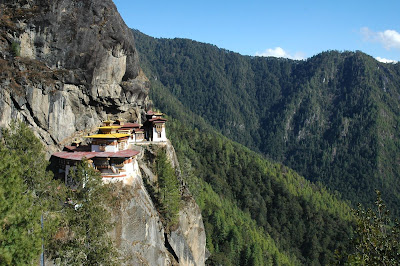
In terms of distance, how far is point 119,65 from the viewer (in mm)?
47719

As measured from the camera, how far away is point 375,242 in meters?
14.6

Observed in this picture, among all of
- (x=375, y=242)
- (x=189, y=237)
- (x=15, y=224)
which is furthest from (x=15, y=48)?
(x=375, y=242)

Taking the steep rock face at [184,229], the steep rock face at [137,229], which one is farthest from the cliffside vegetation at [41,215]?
the steep rock face at [184,229]

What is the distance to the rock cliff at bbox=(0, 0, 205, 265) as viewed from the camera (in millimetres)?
36469

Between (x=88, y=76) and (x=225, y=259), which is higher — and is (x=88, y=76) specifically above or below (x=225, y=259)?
above

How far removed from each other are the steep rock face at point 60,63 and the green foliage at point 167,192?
11.3 meters

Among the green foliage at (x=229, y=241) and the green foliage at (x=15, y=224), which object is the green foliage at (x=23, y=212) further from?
the green foliage at (x=229, y=241)

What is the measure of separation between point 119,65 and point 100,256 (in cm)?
2971

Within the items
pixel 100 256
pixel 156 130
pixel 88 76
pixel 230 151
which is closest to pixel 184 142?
pixel 230 151

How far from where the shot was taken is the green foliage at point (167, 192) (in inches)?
1735

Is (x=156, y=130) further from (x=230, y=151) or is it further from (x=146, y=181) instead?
(x=230, y=151)

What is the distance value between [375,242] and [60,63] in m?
39.7

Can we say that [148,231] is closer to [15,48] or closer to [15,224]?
[15,224]

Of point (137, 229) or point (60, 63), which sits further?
point (60, 63)
